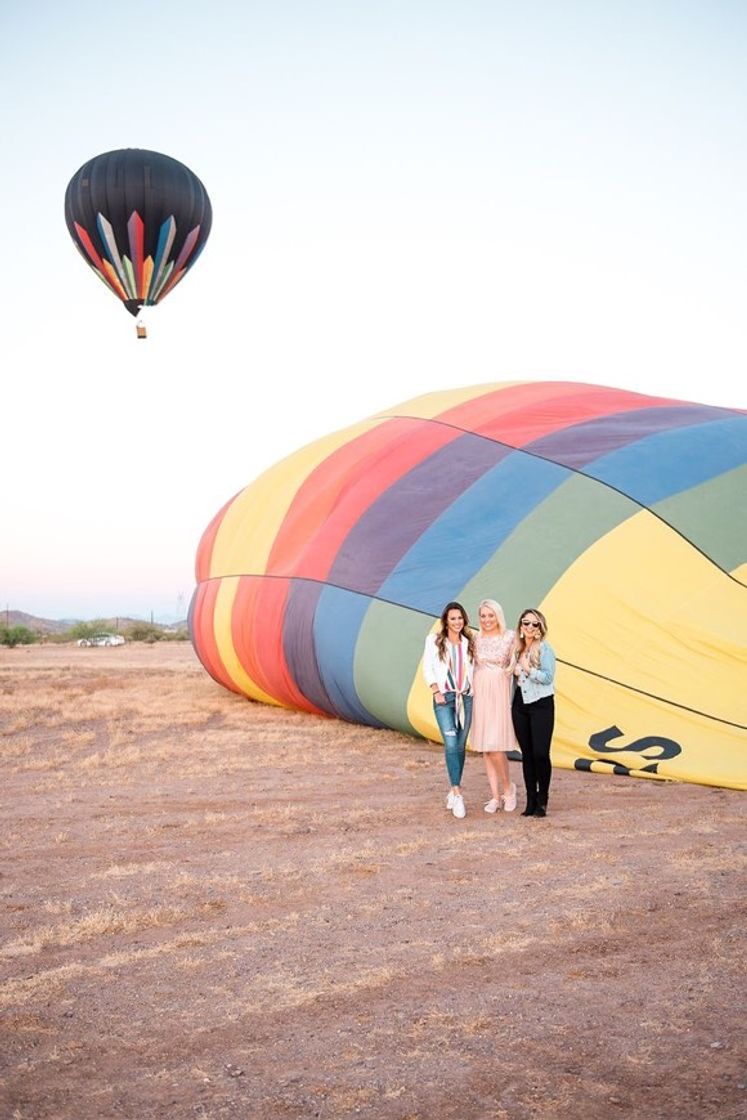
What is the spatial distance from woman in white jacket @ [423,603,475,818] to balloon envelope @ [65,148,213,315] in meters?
10.4

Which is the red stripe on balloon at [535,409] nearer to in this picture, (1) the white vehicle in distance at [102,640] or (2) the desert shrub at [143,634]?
(1) the white vehicle in distance at [102,640]

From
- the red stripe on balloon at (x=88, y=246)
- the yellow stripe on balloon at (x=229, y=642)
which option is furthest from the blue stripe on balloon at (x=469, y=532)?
the red stripe on balloon at (x=88, y=246)

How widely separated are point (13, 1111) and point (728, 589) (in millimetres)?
5268

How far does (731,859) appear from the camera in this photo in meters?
4.32

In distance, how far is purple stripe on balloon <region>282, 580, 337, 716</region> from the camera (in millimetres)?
8656

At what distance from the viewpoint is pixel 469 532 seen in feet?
25.3

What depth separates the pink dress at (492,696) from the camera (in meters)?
5.41

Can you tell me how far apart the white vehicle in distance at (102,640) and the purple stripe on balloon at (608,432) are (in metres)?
21.3

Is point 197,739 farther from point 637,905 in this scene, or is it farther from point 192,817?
point 637,905

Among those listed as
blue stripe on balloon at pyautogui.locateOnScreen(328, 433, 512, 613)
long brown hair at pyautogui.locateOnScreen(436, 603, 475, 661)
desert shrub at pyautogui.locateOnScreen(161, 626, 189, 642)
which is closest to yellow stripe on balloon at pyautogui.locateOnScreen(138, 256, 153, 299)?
blue stripe on balloon at pyautogui.locateOnScreen(328, 433, 512, 613)

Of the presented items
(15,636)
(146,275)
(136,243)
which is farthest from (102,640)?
(136,243)

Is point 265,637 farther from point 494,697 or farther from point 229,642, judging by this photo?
point 494,697

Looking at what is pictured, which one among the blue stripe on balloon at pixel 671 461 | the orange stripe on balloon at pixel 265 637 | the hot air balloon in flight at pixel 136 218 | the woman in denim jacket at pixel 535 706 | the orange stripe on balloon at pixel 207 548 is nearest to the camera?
the woman in denim jacket at pixel 535 706

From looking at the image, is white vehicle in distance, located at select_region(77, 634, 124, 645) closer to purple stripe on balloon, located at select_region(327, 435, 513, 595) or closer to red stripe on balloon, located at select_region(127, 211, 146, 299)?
red stripe on balloon, located at select_region(127, 211, 146, 299)
